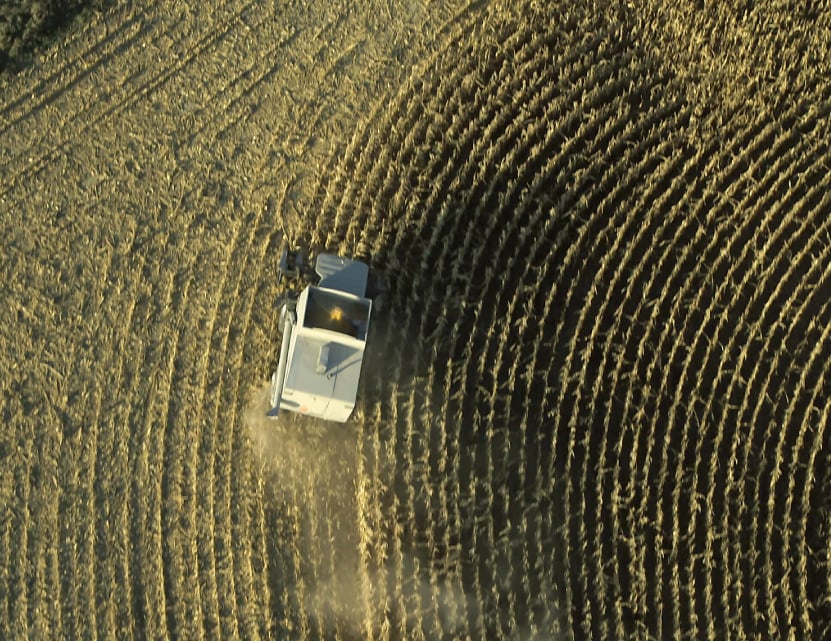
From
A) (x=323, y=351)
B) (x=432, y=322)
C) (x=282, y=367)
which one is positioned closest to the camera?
(x=323, y=351)

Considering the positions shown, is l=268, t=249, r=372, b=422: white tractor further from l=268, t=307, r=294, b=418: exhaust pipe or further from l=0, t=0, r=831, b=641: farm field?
l=0, t=0, r=831, b=641: farm field

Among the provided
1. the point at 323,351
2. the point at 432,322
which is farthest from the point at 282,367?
the point at 432,322

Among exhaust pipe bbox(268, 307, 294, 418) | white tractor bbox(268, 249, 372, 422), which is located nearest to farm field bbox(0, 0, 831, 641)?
exhaust pipe bbox(268, 307, 294, 418)

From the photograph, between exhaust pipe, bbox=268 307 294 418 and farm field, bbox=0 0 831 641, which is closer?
exhaust pipe, bbox=268 307 294 418

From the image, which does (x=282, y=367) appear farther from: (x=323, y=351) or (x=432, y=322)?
(x=432, y=322)

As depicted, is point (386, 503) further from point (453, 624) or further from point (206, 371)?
point (206, 371)

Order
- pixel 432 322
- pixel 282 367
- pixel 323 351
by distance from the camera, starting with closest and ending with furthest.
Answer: pixel 323 351 → pixel 282 367 → pixel 432 322

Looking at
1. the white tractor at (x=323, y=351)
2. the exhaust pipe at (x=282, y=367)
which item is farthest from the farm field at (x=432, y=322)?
the white tractor at (x=323, y=351)
